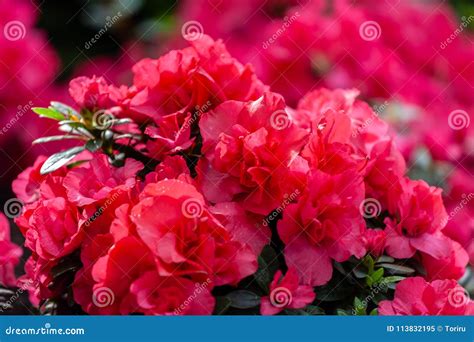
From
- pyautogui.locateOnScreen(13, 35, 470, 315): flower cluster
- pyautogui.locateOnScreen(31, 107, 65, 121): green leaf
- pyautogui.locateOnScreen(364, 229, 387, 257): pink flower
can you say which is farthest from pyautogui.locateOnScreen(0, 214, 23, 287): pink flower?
pyautogui.locateOnScreen(364, 229, 387, 257): pink flower

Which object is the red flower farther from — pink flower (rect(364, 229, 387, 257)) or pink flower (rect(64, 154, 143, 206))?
pink flower (rect(364, 229, 387, 257))

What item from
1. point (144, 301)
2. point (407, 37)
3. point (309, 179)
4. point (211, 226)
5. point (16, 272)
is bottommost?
point (16, 272)

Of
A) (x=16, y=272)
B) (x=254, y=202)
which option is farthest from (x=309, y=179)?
(x=16, y=272)

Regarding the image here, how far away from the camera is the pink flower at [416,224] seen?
3.24 feet

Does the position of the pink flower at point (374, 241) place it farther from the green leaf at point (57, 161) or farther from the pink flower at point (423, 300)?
the green leaf at point (57, 161)

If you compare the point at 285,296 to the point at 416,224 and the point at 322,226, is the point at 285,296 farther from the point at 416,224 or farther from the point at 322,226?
the point at 416,224

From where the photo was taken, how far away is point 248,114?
0.93 meters

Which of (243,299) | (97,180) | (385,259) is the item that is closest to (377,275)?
(385,259)

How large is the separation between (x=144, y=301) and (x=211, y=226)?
0.11 meters

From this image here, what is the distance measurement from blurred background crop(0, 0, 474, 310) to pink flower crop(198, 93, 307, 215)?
2.06 feet

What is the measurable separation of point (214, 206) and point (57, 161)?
24 centimetres

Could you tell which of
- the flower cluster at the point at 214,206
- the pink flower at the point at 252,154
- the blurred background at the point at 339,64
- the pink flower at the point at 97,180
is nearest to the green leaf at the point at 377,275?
the flower cluster at the point at 214,206

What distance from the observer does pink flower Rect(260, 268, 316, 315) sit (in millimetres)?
869
